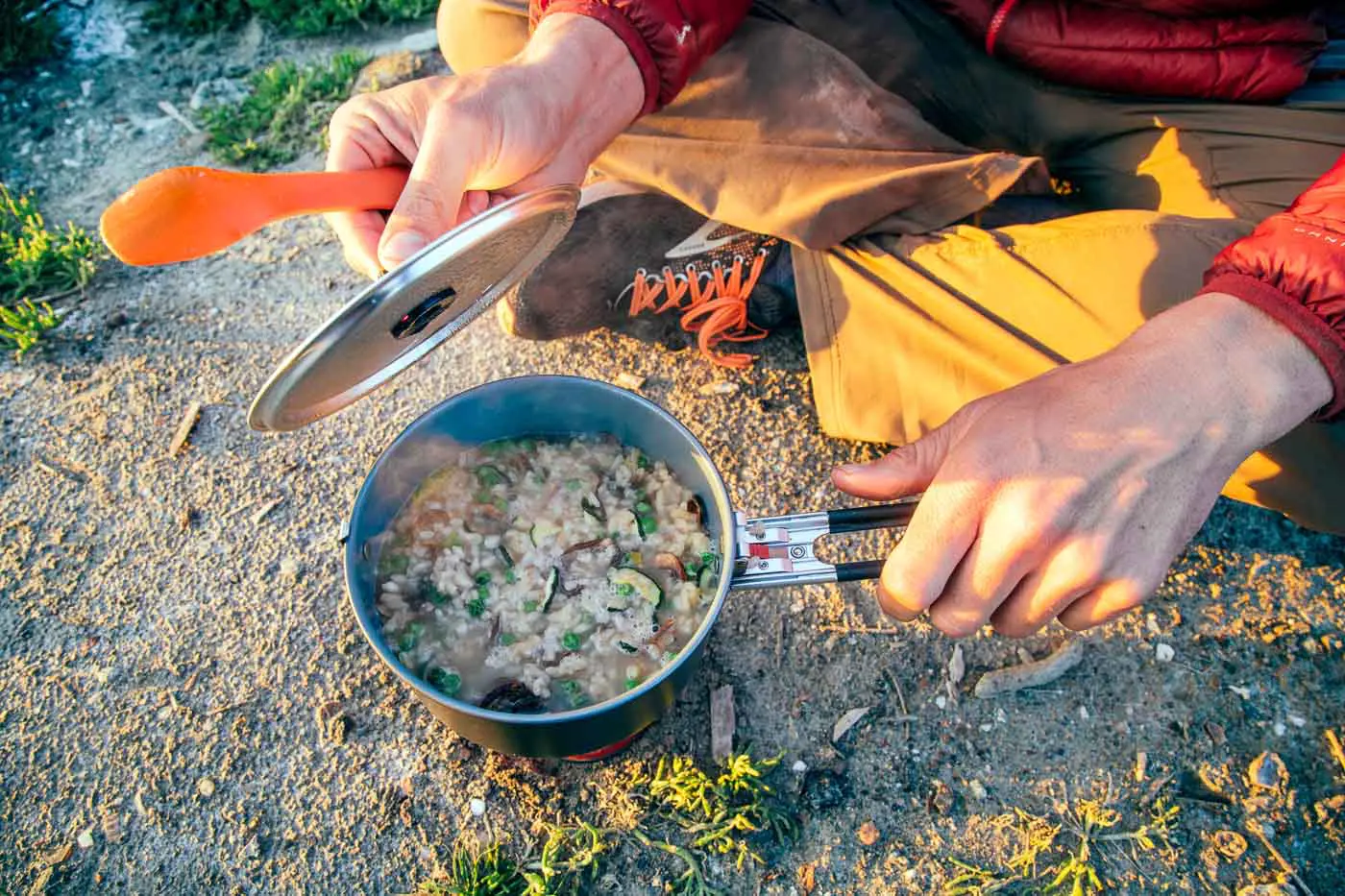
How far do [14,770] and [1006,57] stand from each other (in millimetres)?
3269

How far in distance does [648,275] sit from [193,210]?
149 centimetres

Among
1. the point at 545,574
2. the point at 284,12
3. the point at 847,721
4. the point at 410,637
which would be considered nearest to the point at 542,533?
the point at 545,574

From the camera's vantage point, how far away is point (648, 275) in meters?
2.76

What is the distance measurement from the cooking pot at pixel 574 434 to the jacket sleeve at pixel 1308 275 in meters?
0.80

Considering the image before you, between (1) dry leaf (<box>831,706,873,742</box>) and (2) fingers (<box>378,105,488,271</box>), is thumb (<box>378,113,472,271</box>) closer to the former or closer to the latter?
(2) fingers (<box>378,105,488,271</box>)

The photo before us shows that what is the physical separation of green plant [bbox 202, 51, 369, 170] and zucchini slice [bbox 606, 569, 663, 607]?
2.44 metres

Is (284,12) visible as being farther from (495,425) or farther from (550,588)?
(550,588)

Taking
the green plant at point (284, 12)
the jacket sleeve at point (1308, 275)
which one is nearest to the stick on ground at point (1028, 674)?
the jacket sleeve at point (1308, 275)

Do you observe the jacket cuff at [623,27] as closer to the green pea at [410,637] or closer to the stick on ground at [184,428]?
the green pea at [410,637]

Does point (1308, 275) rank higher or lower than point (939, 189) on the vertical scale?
higher

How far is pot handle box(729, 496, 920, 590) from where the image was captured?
178 cm

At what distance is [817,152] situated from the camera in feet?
8.00

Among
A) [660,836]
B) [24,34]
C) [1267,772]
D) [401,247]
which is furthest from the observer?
[24,34]

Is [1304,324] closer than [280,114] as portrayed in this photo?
Yes
